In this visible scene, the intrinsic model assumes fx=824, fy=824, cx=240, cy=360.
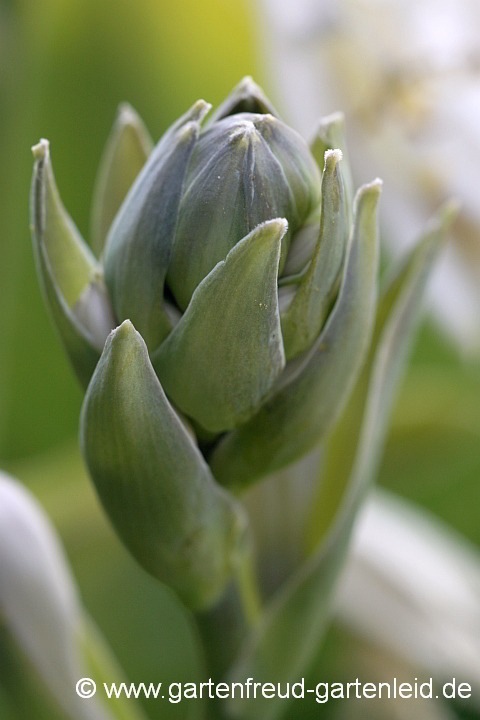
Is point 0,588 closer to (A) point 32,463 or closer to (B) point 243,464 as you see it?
(B) point 243,464

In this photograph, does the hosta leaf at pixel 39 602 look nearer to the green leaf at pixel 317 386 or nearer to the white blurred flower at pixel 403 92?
the green leaf at pixel 317 386

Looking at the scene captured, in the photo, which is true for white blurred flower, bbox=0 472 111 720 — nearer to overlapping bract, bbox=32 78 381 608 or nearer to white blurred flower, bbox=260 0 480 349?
overlapping bract, bbox=32 78 381 608

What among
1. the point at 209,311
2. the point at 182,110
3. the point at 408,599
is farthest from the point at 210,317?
the point at 182,110

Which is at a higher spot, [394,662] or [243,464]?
[243,464]

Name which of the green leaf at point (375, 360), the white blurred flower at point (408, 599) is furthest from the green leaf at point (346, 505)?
the white blurred flower at point (408, 599)

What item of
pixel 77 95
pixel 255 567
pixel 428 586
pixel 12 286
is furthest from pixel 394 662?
pixel 77 95

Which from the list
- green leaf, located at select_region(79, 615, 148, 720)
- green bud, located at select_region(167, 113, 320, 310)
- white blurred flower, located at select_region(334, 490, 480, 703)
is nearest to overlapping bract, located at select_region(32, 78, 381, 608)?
green bud, located at select_region(167, 113, 320, 310)
